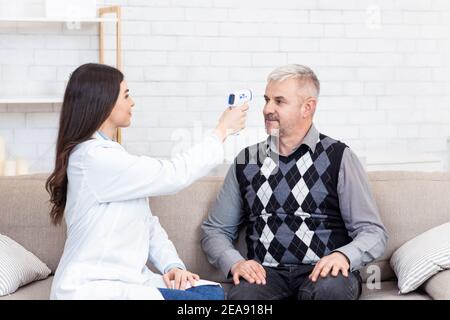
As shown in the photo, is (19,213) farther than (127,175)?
Yes

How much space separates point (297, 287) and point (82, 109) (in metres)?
0.87

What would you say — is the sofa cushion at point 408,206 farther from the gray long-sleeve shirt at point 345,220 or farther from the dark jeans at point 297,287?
the dark jeans at point 297,287

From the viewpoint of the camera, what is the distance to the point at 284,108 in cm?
267

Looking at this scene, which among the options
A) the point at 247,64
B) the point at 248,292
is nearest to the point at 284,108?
the point at 248,292

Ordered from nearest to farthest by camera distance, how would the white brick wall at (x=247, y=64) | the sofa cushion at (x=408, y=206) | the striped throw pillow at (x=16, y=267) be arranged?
the striped throw pillow at (x=16, y=267) → the sofa cushion at (x=408, y=206) → the white brick wall at (x=247, y=64)

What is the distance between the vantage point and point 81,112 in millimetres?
2227

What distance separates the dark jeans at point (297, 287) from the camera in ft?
7.55

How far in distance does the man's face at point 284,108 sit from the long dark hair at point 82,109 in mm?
630

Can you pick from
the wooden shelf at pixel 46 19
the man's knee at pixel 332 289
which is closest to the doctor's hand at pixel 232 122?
the man's knee at pixel 332 289

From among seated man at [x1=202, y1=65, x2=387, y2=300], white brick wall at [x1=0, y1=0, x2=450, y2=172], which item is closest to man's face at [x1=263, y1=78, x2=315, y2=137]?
seated man at [x1=202, y1=65, x2=387, y2=300]

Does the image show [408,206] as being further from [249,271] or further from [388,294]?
[249,271]

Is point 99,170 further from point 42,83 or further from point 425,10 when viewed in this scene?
point 425,10
